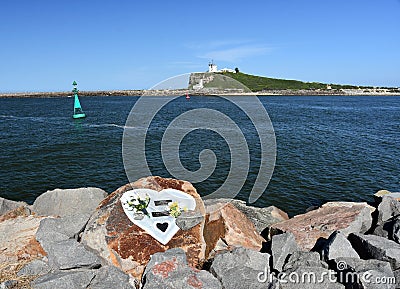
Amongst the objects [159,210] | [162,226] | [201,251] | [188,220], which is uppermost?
[159,210]

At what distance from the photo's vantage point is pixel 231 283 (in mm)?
6324

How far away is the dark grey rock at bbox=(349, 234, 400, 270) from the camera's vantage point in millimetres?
6664

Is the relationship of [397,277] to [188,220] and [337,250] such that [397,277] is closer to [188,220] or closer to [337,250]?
[337,250]

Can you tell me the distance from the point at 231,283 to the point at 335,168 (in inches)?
727

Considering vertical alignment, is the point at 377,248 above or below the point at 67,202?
above

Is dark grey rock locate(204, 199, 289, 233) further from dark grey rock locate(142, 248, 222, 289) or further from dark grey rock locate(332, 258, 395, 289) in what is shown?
dark grey rock locate(142, 248, 222, 289)

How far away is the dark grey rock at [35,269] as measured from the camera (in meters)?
6.75

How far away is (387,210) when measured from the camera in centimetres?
949

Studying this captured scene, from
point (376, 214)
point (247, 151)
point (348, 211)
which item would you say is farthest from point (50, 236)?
point (247, 151)

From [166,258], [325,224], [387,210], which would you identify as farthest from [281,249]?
[387,210]

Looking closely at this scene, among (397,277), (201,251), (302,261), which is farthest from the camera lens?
(201,251)

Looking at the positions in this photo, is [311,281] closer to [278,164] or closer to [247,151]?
[278,164]

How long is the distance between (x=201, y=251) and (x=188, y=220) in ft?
2.45

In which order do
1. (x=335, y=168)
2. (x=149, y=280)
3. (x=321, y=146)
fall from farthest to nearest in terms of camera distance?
(x=321, y=146)
(x=335, y=168)
(x=149, y=280)
